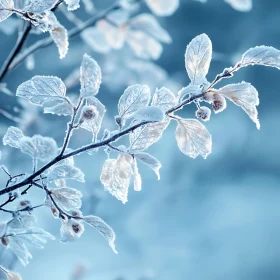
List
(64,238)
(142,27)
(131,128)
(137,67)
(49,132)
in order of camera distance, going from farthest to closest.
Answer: (49,132) < (137,67) < (142,27) < (64,238) < (131,128)

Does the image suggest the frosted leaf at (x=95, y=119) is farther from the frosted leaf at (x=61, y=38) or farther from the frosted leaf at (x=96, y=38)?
the frosted leaf at (x=96, y=38)

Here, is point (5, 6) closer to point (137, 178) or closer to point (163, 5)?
point (137, 178)

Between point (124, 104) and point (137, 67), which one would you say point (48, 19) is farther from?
point (137, 67)

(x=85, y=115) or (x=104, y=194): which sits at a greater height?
(x=104, y=194)

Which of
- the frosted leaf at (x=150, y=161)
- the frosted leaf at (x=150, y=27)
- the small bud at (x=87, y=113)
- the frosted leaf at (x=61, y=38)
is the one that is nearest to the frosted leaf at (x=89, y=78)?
the small bud at (x=87, y=113)

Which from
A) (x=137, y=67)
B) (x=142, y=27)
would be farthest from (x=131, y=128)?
(x=137, y=67)

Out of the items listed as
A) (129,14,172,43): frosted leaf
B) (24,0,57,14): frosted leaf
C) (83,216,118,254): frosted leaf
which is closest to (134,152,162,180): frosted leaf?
(83,216,118,254): frosted leaf
